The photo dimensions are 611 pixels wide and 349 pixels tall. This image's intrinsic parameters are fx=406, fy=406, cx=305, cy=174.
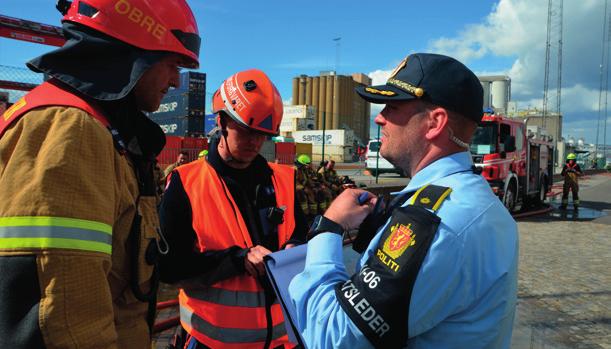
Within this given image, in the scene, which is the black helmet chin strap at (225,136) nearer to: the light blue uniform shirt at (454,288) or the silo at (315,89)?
the light blue uniform shirt at (454,288)

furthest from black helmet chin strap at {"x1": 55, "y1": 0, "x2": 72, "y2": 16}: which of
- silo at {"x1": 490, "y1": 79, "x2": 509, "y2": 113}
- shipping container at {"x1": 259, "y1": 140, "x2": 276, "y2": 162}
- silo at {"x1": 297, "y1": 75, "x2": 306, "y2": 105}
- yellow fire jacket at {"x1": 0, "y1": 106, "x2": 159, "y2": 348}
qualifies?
silo at {"x1": 297, "y1": 75, "x2": 306, "y2": 105}

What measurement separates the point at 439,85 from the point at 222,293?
1336 mm

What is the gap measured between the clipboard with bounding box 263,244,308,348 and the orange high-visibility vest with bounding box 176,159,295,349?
1.10ft

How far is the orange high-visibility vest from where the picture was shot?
73.2 inches

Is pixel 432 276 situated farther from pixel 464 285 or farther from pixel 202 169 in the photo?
pixel 202 169

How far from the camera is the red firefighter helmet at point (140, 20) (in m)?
1.24

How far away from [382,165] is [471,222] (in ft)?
64.3

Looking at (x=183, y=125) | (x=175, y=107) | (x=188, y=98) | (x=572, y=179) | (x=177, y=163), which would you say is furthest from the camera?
(x=175, y=107)

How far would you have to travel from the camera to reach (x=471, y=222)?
45.2 inches

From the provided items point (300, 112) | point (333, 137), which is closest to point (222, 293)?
point (333, 137)

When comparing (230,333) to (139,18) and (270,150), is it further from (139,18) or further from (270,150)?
(270,150)

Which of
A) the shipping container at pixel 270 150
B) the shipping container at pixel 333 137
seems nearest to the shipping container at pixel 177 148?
the shipping container at pixel 270 150

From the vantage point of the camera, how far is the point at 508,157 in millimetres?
11453

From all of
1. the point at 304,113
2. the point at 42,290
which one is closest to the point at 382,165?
the point at 42,290
